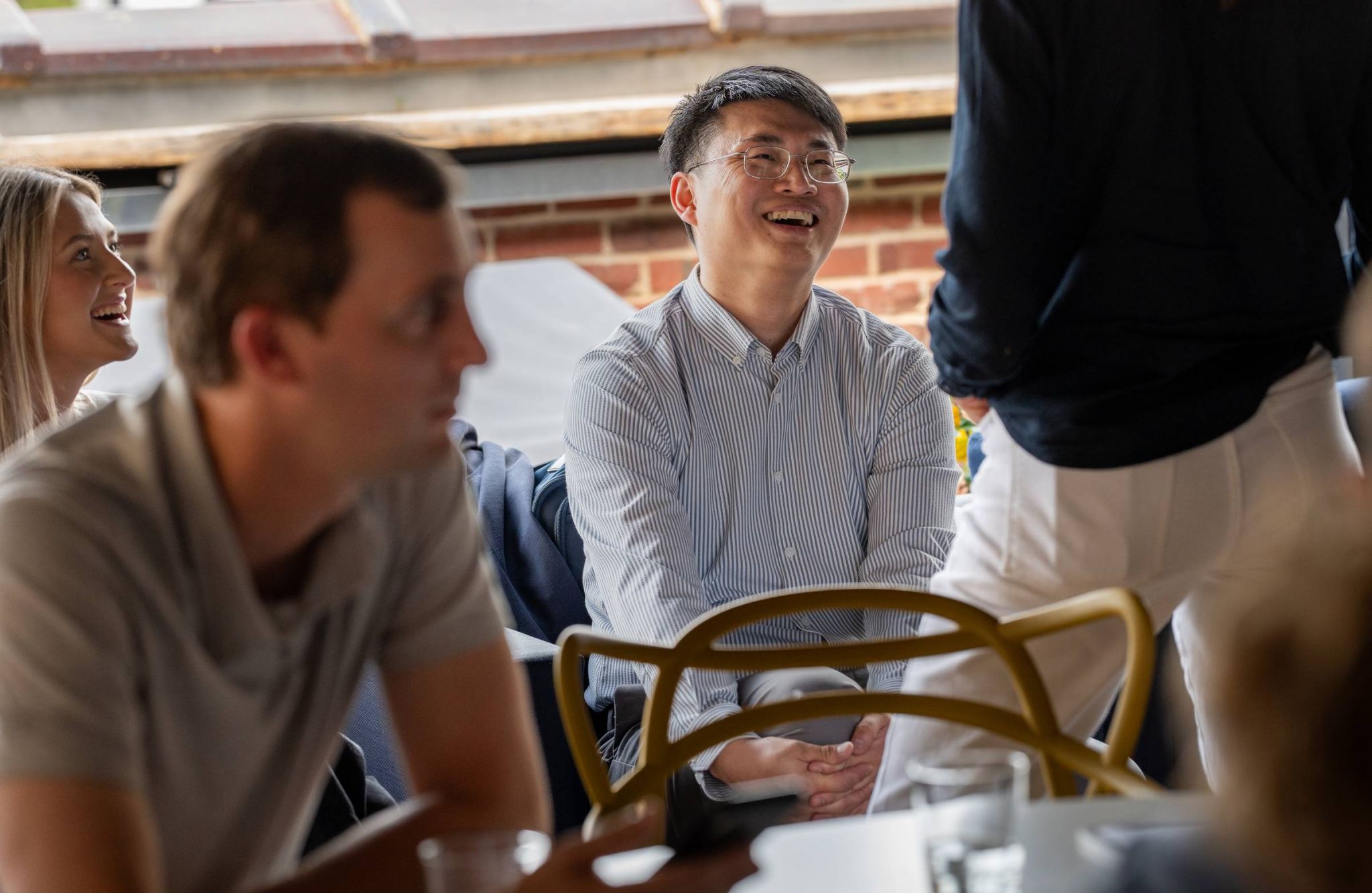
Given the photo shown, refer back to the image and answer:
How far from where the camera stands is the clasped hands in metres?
1.85

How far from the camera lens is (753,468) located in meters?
2.14

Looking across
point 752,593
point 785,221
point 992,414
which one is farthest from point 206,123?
point 992,414

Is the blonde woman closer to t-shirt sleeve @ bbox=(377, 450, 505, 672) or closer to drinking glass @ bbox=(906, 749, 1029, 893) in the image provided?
t-shirt sleeve @ bbox=(377, 450, 505, 672)

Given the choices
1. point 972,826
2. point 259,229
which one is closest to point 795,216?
point 259,229

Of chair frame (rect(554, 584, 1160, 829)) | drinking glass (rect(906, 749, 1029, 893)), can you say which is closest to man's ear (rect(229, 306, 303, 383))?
chair frame (rect(554, 584, 1160, 829))

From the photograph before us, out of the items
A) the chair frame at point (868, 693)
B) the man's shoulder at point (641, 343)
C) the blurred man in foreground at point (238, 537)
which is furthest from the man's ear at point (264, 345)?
the man's shoulder at point (641, 343)

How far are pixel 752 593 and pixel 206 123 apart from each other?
1798 millimetres

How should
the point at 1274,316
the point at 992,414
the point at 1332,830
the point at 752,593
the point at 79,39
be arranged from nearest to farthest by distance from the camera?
the point at 1332,830 < the point at 1274,316 < the point at 992,414 < the point at 752,593 < the point at 79,39

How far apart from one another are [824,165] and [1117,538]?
0.95 m

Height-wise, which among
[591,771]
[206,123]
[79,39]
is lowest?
[591,771]

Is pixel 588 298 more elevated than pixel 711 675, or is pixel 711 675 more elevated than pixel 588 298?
pixel 588 298

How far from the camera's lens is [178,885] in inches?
40.8

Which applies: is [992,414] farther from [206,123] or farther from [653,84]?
[206,123]

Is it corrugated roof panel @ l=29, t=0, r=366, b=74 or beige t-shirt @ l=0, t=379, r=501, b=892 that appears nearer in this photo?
beige t-shirt @ l=0, t=379, r=501, b=892
